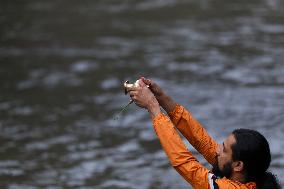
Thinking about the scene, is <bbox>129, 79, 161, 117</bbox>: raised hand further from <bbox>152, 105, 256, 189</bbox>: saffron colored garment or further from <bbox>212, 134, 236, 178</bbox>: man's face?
<bbox>212, 134, 236, 178</bbox>: man's face

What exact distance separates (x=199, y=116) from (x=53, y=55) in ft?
11.1

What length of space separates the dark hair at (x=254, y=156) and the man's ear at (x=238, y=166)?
0.02 m

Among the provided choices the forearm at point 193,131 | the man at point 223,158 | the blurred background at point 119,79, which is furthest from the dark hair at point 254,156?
the blurred background at point 119,79

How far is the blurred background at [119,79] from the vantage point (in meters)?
7.00

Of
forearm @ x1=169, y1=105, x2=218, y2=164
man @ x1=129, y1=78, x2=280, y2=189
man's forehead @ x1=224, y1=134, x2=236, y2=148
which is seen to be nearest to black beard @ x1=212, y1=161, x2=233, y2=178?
man @ x1=129, y1=78, x2=280, y2=189

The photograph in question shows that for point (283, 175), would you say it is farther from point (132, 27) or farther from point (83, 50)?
point (132, 27)

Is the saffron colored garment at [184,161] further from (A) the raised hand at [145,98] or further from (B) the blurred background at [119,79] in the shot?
(B) the blurred background at [119,79]

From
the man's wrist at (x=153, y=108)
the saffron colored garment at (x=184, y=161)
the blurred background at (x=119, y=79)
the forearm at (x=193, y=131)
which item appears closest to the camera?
the saffron colored garment at (x=184, y=161)

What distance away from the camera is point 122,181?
6.54 meters

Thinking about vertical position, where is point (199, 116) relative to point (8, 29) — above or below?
below

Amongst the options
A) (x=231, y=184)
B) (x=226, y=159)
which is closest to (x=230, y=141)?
(x=226, y=159)

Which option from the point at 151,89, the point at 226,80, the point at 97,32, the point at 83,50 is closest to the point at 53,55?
the point at 83,50

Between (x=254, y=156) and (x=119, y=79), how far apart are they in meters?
6.06

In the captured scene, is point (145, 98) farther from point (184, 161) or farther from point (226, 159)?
point (226, 159)
